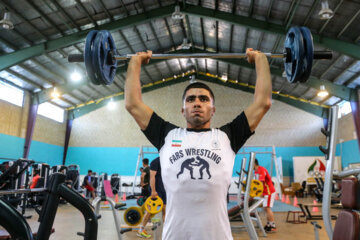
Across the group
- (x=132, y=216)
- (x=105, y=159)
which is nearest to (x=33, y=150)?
(x=105, y=159)

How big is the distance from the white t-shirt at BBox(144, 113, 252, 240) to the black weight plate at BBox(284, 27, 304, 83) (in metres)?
0.73

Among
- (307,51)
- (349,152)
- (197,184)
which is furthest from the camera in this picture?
(349,152)

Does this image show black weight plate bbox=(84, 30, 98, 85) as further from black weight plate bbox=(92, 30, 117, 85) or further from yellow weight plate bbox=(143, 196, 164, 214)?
yellow weight plate bbox=(143, 196, 164, 214)

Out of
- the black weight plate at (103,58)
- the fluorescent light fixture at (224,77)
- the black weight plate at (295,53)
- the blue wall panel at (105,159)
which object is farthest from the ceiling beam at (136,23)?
the black weight plate at (103,58)

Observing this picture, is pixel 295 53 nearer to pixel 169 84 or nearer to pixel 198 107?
pixel 198 107

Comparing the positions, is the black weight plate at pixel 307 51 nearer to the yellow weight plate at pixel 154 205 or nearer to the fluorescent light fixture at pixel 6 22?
the yellow weight plate at pixel 154 205

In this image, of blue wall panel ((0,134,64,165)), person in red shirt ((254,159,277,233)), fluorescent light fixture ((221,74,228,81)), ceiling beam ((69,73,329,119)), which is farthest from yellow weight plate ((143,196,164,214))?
ceiling beam ((69,73,329,119))

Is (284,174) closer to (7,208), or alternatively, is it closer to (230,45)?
(230,45)

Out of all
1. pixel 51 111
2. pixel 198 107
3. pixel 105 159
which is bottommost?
pixel 198 107

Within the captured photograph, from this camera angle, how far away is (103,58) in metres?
1.71

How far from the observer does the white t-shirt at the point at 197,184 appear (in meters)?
1.07

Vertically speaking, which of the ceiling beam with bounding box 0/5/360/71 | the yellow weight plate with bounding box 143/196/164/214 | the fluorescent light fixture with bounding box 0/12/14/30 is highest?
the ceiling beam with bounding box 0/5/360/71

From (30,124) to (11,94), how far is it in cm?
136

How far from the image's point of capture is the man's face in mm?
1228
